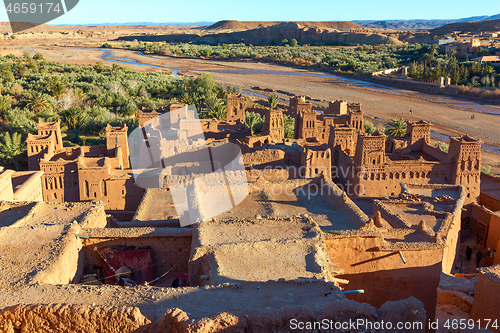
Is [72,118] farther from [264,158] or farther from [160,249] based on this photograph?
[160,249]

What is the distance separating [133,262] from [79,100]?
3497cm

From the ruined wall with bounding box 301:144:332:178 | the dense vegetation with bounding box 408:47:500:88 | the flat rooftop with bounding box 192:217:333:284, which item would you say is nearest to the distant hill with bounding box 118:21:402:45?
the dense vegetation with bounding box 408:47:500:88

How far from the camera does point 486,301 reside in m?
9.91

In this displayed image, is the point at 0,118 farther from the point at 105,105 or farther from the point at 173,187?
the point at 173,187

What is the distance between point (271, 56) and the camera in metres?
101

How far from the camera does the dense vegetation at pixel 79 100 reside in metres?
29.1

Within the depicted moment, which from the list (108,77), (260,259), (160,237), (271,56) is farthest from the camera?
(271,56)

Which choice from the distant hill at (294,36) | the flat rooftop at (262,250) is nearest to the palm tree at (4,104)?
the flat rooftop at (262,250)

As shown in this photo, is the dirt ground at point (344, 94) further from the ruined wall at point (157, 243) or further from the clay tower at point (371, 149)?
the ruined wall at point (157, 243)

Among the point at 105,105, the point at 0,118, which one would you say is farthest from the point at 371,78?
the point at 0,118

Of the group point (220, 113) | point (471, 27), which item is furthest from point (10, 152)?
point (471, 27)

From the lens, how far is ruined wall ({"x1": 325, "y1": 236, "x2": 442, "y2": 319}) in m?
9.97

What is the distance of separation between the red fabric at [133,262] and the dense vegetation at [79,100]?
15.5 metres

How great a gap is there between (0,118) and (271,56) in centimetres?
7480
